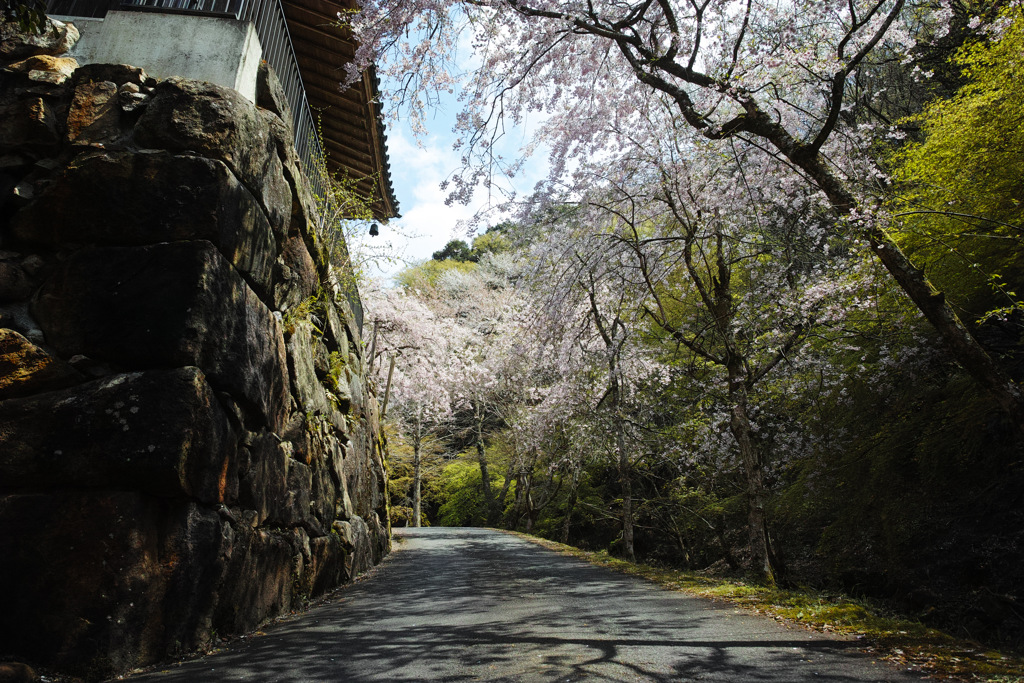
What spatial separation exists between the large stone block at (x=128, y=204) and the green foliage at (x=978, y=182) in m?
6.55

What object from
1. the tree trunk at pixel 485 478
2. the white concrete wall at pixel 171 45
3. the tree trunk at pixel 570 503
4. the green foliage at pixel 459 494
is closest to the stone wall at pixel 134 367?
the white concrete wall at pixel 171 45

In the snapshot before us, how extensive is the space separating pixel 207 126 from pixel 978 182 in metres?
8.30

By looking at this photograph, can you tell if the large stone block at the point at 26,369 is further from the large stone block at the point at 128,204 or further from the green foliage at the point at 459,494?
the green foliage at the point at 459,494

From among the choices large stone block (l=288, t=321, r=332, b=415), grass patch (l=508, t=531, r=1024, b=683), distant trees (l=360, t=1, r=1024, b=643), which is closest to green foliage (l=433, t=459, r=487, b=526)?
distant trees (l=360, t=1, r=1024, b=643)

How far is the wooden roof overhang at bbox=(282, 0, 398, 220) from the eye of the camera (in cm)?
710

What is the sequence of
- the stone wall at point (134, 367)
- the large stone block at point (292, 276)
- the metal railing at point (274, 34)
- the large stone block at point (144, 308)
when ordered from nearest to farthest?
the stone wall at point (134, 367), the large stone block at point (144, 308), the metal railing at point (274, 34), the large stone block at point (292, 276)

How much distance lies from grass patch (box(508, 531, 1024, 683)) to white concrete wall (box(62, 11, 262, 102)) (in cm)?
690

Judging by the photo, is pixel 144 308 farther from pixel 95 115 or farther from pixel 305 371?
pixel 305 371

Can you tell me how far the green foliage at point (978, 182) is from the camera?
6445 mm

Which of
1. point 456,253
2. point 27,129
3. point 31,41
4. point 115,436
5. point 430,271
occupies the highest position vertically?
point 456,253

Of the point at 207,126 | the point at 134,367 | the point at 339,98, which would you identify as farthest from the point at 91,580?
the point at 339,98

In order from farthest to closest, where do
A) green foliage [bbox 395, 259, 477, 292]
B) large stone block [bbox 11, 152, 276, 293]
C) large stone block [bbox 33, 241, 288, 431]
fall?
green foliage [bbox 395, 259, 477, 292], large stone block [bbox 11, 152, 276, 293], large stone block [bbox 33, 241, 288, 431]

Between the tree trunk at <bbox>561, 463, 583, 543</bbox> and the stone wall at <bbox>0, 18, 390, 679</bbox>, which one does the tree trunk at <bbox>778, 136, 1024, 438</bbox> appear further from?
the tree trunk at <bbox>561, 463, 583, 543</bbox>

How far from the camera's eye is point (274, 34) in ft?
21.9
